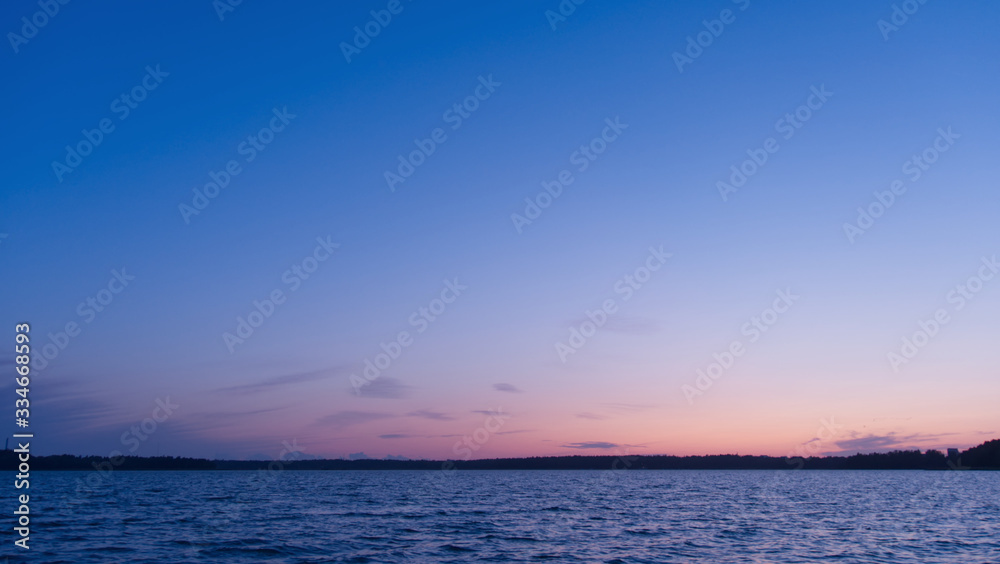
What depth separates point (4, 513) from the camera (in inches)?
2359

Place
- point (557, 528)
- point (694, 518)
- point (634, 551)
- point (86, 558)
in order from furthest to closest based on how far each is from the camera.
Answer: point (694, 518), point (557, 528), point (634, 551), point (86, 558)

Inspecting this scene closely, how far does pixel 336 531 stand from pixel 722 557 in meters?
27.3

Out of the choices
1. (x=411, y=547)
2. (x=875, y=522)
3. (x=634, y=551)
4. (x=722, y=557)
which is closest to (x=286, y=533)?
(x=411, y=547)

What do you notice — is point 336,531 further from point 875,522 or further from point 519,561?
point 875,522

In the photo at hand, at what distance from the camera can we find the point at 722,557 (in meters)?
37.8

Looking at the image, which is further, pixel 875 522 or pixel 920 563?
pixel 875 522

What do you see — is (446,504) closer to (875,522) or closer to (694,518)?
(694,518)

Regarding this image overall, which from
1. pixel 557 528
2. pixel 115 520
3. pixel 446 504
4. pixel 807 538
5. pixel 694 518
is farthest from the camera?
pixel 446 504

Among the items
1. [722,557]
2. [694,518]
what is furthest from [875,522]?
[722,557]

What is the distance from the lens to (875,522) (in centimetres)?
5778

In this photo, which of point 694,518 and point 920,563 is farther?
point 694,518

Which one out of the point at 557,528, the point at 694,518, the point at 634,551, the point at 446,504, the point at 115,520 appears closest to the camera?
the point at 634,551

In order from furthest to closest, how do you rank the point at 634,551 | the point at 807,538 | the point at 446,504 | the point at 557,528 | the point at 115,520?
the point at 446,504
the point at 115,520
the point at 557,528
the point at 807,538
the point at 634,551

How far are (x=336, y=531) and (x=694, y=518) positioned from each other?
109 ft
